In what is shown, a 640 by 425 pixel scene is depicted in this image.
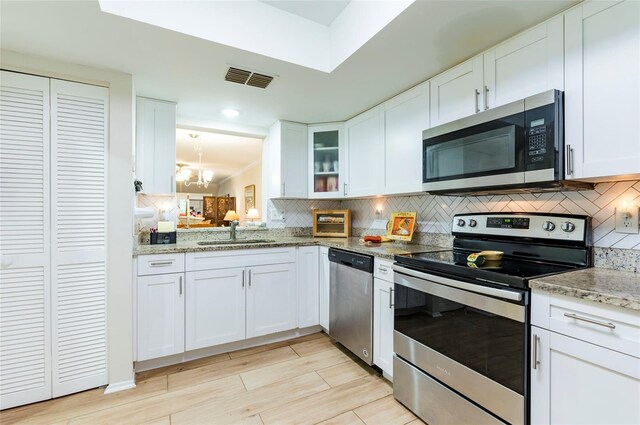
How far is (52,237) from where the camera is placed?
6.12 feet

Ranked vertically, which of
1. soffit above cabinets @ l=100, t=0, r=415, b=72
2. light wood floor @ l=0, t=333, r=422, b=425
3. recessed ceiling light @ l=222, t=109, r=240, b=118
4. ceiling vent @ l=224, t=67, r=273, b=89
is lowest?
light wood floor @ l=0, t=333, r=422, b=425

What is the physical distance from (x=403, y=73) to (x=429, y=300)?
154cm

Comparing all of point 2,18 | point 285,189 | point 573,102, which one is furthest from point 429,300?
point 2,18

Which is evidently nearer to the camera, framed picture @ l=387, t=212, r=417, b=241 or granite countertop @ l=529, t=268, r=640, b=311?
granite countertop @ l=529, t=268, r=640, b=311

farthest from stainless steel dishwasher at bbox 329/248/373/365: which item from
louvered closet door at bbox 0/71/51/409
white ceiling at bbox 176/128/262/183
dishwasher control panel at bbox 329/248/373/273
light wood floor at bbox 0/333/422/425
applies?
white ceiling at bbox 176/128/262/183

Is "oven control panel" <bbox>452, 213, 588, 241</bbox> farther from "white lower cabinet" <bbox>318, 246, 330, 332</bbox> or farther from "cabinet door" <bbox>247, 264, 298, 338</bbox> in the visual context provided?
"cabinet door" <bbox>247, 264, 298, 338</bbox>

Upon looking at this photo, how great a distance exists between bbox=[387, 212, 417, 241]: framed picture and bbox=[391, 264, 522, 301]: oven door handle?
743mm

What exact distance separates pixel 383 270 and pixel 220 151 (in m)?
Answer: 4.56

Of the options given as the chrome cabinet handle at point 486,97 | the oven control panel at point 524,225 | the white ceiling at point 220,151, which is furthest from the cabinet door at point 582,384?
the white ceiling at point 220,151

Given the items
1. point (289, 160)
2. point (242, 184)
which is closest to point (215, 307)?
point (289, 160)

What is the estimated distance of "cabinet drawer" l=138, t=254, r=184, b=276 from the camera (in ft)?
7.02

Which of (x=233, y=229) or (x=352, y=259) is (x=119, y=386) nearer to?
(x=233, y=229)

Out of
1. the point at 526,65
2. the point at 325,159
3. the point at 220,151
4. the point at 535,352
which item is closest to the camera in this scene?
the point at 535,352

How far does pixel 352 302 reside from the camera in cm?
232
